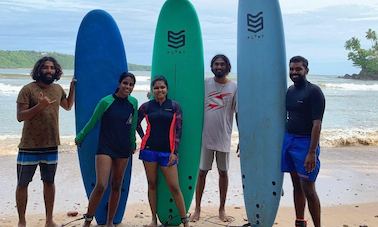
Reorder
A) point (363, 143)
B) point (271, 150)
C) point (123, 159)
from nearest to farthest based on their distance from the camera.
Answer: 1. point (123, 159)
2. point (271, 150)
3. point (363, 143)

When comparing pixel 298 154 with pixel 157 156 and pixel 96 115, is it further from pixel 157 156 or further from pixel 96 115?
pixel 96 115

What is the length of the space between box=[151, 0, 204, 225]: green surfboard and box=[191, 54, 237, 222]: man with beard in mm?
80

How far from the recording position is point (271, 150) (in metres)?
4.04

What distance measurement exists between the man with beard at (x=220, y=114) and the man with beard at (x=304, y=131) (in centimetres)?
72

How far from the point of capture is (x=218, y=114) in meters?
4.17

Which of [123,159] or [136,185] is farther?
[136,185]

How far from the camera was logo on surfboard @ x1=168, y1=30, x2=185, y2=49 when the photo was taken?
4.38m

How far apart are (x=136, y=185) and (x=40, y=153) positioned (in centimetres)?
226

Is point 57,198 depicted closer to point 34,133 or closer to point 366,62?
point 34,133

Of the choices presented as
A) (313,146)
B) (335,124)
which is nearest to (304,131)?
(313,146)

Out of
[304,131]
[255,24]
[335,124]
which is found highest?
[255,24]

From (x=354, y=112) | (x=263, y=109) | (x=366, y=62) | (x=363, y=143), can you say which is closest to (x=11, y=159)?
(x=263, y=109)

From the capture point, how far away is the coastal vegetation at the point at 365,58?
51.8 meters

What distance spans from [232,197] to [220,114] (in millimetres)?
1466
